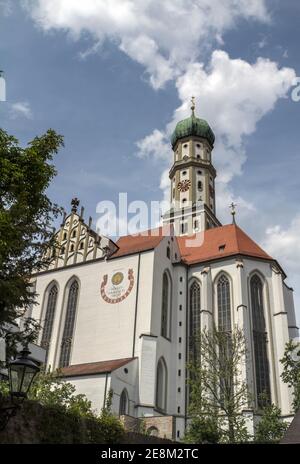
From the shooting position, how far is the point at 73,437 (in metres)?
16.4

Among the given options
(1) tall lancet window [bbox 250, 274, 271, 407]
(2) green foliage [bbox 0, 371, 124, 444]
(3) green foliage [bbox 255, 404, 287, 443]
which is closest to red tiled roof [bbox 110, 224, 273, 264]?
(1) tall lancet window [bbox 250, 274, 271, 407]

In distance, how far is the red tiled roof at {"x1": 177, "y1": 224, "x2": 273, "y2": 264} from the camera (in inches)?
1566

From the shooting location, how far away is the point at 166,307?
3744cm

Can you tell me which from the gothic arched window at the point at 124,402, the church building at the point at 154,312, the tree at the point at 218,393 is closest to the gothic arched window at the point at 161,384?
the church building at the point at 154,312

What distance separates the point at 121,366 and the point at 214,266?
12539mm

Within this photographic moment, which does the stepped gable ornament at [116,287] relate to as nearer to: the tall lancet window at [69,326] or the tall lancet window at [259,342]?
the tall lancet window at [69,326]

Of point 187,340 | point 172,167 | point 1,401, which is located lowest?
point 1,401

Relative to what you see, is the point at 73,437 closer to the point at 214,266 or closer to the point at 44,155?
the point at 44,155

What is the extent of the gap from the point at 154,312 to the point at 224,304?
6051mm

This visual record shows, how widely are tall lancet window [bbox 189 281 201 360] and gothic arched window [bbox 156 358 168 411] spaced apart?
8.13 ft

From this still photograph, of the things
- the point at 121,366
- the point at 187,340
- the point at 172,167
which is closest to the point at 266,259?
the point at 187,340

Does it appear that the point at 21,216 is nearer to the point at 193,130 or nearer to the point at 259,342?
the point at 259,342

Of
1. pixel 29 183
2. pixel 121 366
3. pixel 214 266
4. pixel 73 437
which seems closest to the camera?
pixel 29 183

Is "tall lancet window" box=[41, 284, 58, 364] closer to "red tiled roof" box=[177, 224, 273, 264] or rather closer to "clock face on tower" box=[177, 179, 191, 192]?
"red tiled roof" box=[177, 224, 273, 264]
